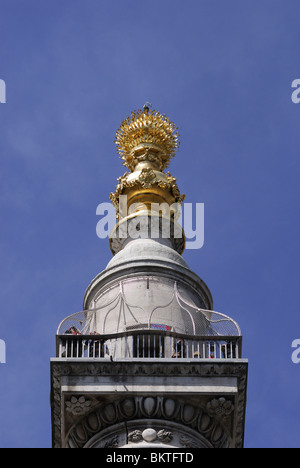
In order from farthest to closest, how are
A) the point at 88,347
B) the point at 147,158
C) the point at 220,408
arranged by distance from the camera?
the point at 147,158 → the point at 88,347 → the point at 220,408

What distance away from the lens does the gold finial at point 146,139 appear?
182 ft

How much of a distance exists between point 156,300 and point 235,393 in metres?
6.04

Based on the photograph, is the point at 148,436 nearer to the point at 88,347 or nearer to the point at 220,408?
the point at 220,408

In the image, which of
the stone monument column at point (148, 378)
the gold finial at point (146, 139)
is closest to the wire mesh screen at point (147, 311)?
the stone monument column at point (148, 378)

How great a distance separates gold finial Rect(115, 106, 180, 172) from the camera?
55.6m

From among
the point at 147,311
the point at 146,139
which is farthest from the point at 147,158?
the point at 147,311

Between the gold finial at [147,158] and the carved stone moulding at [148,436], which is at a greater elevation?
the gold finial at [147,158]

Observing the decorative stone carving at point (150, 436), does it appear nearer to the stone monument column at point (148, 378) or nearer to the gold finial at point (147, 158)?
the stone monument column at point (148, 378)

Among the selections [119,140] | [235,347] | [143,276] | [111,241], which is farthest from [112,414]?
[119,140]

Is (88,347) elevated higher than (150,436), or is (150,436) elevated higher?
(88,347)

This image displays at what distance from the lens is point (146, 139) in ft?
186

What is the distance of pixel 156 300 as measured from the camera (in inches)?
1719

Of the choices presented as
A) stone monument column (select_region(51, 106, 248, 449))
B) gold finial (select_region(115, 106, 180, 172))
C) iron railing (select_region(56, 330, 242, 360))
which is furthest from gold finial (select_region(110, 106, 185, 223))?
iron railing (select_region(56, 330, 242, 360))

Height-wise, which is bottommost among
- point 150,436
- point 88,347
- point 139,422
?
point 150,436
